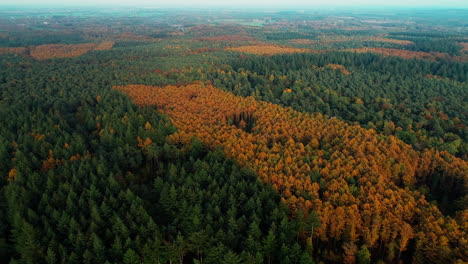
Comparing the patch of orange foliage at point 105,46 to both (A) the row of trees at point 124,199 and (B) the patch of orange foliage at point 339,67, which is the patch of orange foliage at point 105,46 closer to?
(A) the row of trees at point 124,199

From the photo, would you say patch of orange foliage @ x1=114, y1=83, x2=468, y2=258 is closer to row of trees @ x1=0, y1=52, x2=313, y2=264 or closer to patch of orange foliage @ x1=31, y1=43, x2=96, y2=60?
row of trees @ x1=0, y1=52, x2=313, y2=264

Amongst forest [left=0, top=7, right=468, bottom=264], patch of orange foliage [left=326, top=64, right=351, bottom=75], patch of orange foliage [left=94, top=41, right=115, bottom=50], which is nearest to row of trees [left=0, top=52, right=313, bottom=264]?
forest [left=0, top=7, right=468, bottom=264]

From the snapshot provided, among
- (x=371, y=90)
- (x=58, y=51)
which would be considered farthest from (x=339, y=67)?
(x=58, y=51)

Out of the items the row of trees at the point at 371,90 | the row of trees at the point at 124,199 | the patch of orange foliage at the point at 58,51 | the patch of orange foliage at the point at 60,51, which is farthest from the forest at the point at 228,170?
the patch of orange foliage at the point at 60,51

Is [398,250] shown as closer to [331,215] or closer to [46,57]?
[331,215]

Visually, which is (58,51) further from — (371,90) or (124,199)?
(124,199)

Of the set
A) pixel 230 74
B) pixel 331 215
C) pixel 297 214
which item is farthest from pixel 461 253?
pixel 230 74
